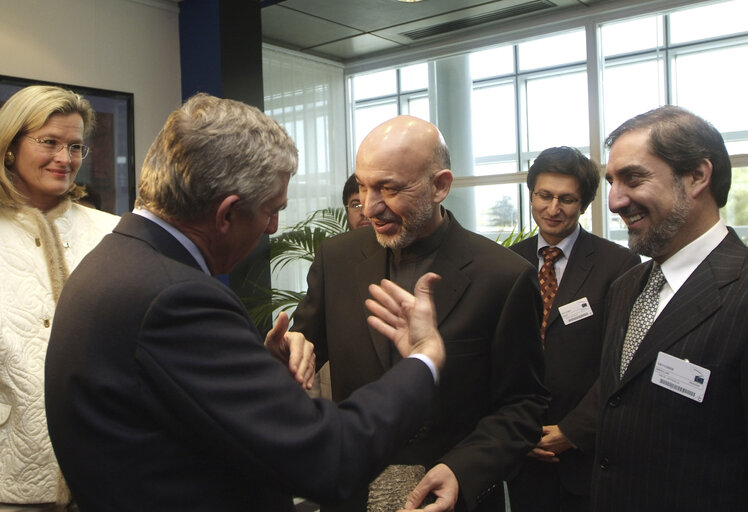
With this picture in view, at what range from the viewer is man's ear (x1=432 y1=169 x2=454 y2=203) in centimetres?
178

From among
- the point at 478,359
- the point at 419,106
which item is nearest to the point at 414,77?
the point at 419,106

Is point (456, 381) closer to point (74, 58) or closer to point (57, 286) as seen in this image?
point (57, 286)

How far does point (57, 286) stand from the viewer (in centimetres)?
189

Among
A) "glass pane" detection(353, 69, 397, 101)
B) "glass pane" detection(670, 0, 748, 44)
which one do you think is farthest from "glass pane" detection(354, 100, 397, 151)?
"glass pane" detection(670, 0, 748, 44)

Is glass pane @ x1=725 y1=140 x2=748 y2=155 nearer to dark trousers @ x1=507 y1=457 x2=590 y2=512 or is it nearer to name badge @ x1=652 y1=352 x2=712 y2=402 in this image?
dark trousers @ x1=507 y1=457 x2=590 y2=512

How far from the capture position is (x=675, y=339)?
154cm

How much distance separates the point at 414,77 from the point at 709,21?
101 inches

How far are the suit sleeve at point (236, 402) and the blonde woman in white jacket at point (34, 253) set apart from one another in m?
1.05

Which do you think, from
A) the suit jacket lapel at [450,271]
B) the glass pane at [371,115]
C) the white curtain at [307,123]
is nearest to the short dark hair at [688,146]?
the suit jacket lapel at [450,271]

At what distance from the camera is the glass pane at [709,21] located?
4.44 metres

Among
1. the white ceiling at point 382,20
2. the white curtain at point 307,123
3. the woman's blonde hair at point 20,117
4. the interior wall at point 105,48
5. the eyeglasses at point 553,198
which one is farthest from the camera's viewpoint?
the white curtain at point 307,123

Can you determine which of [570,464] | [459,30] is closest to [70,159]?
[570,464]

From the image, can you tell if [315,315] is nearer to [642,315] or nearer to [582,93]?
[642,315]

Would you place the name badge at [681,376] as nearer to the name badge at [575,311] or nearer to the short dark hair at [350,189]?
the name badge at [575,311]
